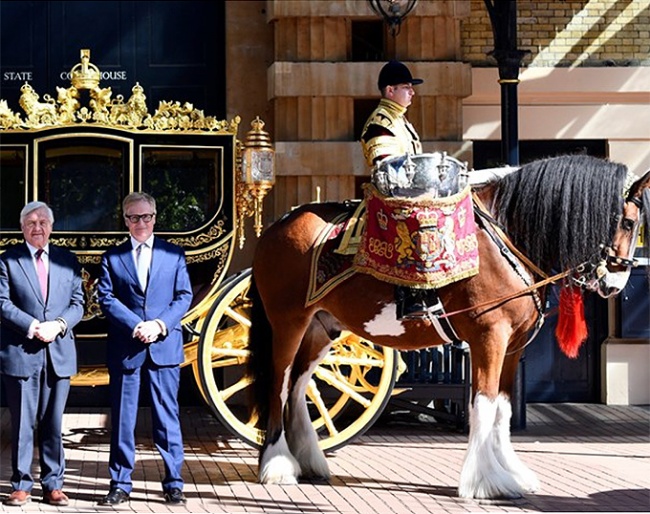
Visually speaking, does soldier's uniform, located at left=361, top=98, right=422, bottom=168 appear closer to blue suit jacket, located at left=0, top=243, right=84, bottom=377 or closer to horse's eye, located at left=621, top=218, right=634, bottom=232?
horse's eye, located at left=621, top=218, right=634, bottom=232

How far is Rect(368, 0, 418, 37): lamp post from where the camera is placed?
10.3 m

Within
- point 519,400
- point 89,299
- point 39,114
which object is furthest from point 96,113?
point 519,400

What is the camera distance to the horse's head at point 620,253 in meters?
7.85

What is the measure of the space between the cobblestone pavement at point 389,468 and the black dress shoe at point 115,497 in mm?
69

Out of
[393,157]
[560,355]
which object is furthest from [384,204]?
[560,355]

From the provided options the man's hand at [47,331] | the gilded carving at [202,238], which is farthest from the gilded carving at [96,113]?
the man's hand at [47,331]

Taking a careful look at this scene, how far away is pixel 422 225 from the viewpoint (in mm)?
7773

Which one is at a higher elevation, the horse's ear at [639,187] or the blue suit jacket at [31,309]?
the horse's ear at [639,187]

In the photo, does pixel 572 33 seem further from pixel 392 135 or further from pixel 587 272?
pixel 587 272

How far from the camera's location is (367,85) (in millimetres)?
11789

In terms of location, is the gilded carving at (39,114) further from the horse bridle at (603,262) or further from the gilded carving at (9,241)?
the horse bridle at (603,262)

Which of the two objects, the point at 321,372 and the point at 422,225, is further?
the point at 321,372

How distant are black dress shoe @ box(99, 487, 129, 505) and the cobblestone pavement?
2.7 inches

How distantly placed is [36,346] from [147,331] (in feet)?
2.06
